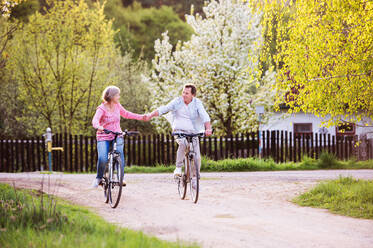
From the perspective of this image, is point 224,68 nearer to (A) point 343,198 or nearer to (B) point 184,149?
(A) point 343,198

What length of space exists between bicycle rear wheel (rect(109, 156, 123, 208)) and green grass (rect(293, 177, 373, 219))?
3.41 metres

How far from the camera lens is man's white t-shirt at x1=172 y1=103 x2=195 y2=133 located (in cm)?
879

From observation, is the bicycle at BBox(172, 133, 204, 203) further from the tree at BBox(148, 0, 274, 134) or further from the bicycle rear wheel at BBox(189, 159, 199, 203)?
the tree at BBox(148, 0, 274, 134)

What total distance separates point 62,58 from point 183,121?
16.7m

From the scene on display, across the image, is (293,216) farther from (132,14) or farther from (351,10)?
(132,14)

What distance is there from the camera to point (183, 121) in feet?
29.0

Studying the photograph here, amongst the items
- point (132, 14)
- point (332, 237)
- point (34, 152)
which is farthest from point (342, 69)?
point (132, 14)

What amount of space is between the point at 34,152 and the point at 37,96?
5.12m

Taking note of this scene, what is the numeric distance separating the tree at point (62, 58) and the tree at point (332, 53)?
15.3 metres

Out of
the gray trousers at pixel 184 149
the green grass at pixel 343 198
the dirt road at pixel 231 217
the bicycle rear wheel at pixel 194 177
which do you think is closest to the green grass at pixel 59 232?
the dirt road at pixel 231 217

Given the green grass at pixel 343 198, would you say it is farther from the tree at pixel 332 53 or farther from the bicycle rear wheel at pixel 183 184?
the bicycle rear wheel at pixel 183 184

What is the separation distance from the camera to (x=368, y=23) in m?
8.38

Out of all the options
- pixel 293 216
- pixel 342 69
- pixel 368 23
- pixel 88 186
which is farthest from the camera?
pixel 88 186

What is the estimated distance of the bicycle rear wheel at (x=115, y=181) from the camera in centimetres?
788
